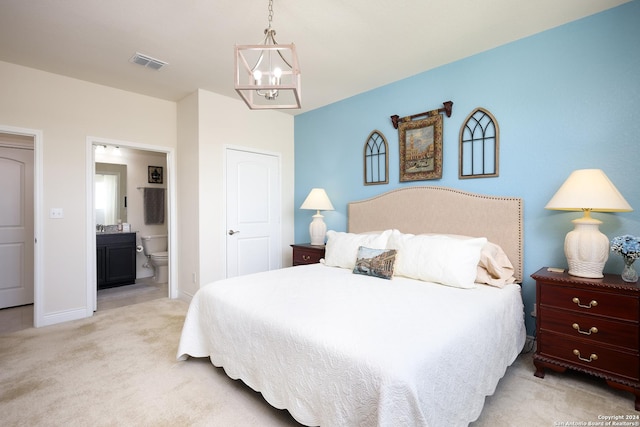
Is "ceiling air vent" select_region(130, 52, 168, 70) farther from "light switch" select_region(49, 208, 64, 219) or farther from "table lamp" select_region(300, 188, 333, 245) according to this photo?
"table lamp" select_region(300, 188, 333, 245)

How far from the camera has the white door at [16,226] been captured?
144 inches

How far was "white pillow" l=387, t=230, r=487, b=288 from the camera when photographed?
2176 mm

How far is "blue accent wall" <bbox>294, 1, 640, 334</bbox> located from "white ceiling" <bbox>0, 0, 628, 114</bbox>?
0.43ft

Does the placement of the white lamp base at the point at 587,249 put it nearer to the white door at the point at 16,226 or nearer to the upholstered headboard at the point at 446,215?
the upholstered headboard at the point at 446,215

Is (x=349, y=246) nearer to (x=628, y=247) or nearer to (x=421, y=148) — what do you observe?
(x=421, y=148)

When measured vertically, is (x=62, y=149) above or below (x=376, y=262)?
above

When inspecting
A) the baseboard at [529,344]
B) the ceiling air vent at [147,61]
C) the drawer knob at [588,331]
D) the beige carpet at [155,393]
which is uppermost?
the ceiling air vent at [147,61]

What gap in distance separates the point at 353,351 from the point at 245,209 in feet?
10.2

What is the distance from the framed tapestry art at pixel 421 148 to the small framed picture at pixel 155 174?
424 centimetres

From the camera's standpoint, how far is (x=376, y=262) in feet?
8.24

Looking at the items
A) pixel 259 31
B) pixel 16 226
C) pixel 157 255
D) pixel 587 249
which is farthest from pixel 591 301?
pixel 16 226

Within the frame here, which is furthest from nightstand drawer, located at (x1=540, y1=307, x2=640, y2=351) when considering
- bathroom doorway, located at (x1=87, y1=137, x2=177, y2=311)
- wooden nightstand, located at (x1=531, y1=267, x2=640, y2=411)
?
bathroom doorway, located at (x1=87, y1=137, x2=177, y2=311)

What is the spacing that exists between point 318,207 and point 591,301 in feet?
8.52

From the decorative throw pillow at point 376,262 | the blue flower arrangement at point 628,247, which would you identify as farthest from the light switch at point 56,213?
the blue flower arrangement at point 628,247
